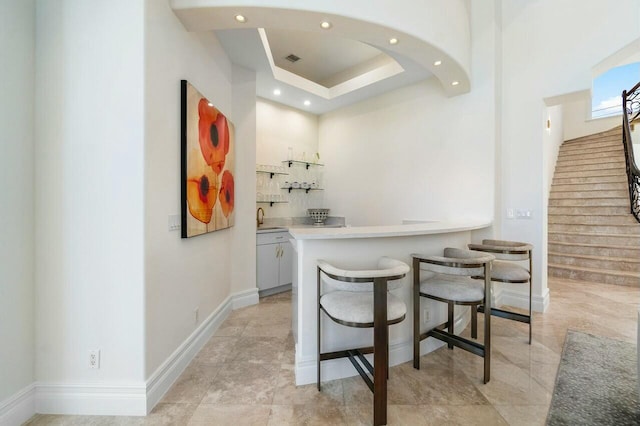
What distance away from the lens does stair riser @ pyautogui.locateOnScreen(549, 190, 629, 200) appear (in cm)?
529

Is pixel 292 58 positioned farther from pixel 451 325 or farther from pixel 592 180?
pixel 592 180

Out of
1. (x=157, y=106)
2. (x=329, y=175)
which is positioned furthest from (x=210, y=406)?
(x=329, y=175)

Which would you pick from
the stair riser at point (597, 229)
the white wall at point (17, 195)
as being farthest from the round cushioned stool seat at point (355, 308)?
the stair riser at point (597, 229)

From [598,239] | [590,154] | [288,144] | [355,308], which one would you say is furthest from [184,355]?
[590,154]

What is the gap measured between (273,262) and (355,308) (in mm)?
2475

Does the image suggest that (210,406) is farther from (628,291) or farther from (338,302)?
(628,291)

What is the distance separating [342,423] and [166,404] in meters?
1.15

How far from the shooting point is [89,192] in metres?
1.72

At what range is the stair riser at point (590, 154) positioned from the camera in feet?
20.3

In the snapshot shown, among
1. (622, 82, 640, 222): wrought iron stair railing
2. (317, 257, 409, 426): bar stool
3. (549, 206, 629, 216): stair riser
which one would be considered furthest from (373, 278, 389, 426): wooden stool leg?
(549, 206, 629, 216): stair riser

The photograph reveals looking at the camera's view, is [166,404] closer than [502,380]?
Yes

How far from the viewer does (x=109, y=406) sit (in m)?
1.70

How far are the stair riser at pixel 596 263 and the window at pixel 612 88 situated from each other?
476cm

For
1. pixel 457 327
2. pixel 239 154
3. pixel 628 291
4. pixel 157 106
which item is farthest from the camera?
pixel 628 291
